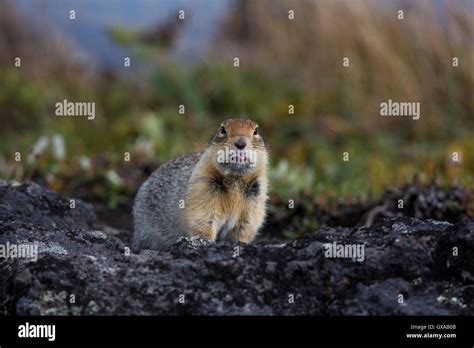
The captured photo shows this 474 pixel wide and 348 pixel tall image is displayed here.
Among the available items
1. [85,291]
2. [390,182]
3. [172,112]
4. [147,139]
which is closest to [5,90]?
[172,112]

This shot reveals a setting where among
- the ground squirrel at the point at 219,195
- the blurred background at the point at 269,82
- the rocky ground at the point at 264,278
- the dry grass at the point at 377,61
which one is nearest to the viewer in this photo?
the rocky ground at the point at 264,278

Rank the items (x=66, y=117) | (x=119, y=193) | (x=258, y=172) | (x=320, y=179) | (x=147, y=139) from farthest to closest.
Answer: (x=66, y=117) → (x=147, y=139) → (x=320, y=179) → (x=119, y=193) → (x=258, y=172)

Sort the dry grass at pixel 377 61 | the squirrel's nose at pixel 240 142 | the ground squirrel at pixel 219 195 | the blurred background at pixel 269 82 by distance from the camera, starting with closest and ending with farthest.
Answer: the squirrel's nose at pixel 240 142
the ground squirrel at pixel 219 195
the blurred background at pixel 269 82
the dry grass at pixel 377 61

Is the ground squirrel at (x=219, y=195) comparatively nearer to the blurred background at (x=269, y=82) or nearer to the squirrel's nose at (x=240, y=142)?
the squirrel's nose at (x=240, y=142)

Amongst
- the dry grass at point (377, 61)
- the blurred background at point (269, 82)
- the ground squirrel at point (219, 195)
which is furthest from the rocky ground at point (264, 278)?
the dry grass at point (377, 61)

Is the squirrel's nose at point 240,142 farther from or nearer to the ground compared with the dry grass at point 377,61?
nearer to the ground

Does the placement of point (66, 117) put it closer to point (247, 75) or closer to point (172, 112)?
→ point (172, 112)

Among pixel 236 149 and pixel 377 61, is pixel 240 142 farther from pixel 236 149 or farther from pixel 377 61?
pixel 377 61
